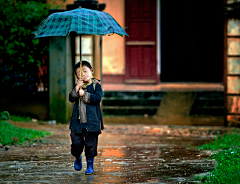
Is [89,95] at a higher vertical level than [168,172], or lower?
higher

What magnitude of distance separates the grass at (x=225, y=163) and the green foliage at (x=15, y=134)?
3.31m

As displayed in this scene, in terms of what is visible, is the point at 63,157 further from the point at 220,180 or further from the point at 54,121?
the point at 54,121

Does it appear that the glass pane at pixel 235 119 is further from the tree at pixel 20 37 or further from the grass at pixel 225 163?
Result: the tree at pixel 20 37

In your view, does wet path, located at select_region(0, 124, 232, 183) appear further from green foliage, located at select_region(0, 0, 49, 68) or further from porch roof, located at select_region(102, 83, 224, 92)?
porch roof, located at select_region(102, 83, 224, 92)

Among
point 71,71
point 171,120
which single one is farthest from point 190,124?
point 71,71

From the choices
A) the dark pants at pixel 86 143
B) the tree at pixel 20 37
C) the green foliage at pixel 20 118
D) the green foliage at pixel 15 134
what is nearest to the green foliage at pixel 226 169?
the dark pants at pixel 86 143

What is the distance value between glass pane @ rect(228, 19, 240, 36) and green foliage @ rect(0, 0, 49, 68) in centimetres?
470

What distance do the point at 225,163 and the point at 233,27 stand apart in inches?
217

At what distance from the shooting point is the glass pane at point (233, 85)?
1065cm

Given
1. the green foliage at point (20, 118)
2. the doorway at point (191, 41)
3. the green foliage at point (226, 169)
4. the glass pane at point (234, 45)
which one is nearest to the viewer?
the green foliage at point (226, 169)

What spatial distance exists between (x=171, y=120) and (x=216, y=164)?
5.40 metres

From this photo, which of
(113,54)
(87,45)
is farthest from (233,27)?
(113,54)

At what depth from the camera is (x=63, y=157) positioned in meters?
6.72

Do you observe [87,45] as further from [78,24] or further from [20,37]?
[78,24]
